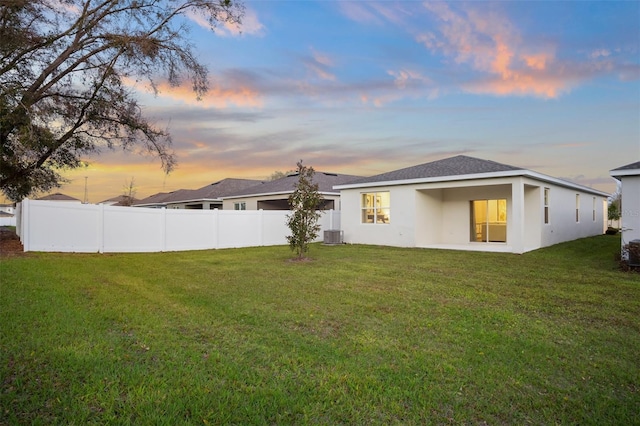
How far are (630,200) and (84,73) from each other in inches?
730

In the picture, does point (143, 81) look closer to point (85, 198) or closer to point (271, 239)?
point (271, 239)

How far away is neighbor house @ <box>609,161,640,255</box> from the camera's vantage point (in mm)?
10758

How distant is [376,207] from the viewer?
1772 centimetres

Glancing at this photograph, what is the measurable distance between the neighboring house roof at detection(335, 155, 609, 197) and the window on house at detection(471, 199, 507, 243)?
2000mm

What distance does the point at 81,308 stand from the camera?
18.3ft

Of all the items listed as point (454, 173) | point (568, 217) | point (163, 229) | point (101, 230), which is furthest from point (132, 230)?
point (568, 217)

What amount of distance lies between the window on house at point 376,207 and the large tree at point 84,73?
8.68m

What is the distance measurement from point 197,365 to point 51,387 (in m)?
1.15

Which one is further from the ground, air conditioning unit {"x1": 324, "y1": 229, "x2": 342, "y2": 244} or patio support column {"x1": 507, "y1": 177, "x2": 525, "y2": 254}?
patio support column {"x1": 507, "y1": 177, "x2": 525, "y2": 254}

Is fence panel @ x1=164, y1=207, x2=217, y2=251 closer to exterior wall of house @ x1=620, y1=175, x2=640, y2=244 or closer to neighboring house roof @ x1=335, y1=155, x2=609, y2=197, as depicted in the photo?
neighboring house roof @ x1=335, y1=155, x2=609, y2=197

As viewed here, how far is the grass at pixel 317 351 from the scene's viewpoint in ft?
9.38

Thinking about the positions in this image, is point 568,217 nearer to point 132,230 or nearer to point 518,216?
point 518,216

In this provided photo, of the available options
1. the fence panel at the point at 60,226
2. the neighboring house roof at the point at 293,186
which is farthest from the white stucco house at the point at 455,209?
the fence panel at the point at 60,226

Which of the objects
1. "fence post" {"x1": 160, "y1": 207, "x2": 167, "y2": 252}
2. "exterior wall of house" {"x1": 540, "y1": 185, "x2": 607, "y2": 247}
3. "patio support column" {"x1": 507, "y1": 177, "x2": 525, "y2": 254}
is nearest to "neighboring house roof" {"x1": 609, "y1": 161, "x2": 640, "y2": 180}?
"patio support column" {"x1": 507, "y1": 177, "x2": 525, "y2": 254}
